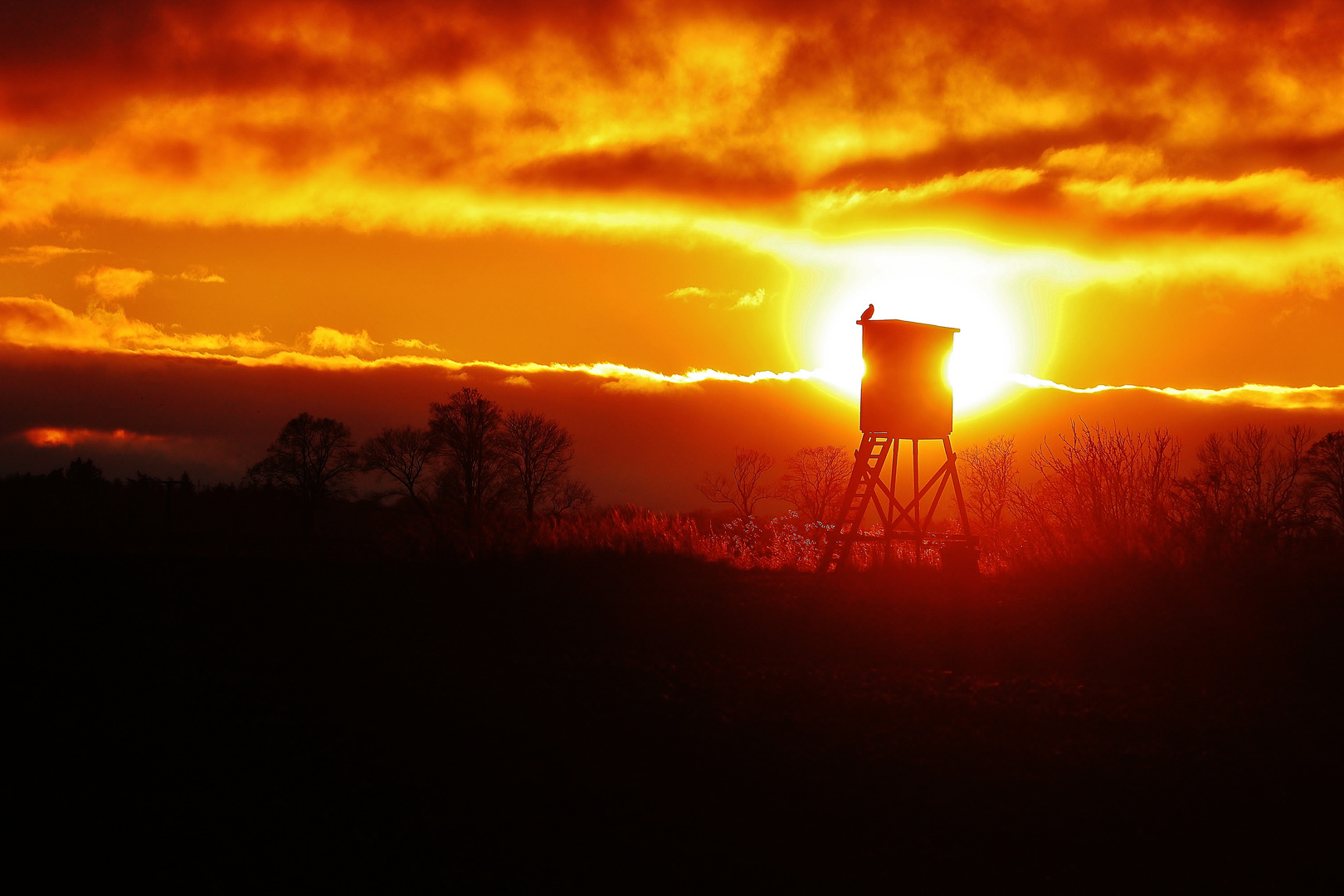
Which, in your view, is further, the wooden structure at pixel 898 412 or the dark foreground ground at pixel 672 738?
the wooden structure at pixel 898 412

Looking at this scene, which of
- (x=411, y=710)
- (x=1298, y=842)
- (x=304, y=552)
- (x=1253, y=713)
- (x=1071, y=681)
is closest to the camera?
(x=1298, y=842)

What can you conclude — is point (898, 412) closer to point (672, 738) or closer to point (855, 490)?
point (855, 490)

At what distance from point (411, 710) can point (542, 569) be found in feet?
26.7

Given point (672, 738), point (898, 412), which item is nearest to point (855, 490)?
point (898, 412)

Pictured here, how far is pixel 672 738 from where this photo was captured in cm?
950

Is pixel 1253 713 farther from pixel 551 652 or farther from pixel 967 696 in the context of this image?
pixel 551 652

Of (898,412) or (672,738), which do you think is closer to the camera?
(672,738)

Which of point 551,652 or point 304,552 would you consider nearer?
point 551,652

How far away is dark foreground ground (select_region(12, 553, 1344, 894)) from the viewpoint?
7289 mm

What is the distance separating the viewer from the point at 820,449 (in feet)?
136

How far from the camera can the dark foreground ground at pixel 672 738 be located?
7289 mm

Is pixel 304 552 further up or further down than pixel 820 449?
further down

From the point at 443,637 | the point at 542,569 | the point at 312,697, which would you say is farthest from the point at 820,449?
the point at 312,697

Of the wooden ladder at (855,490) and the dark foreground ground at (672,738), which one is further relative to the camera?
the wooden ladder at (855,490)
